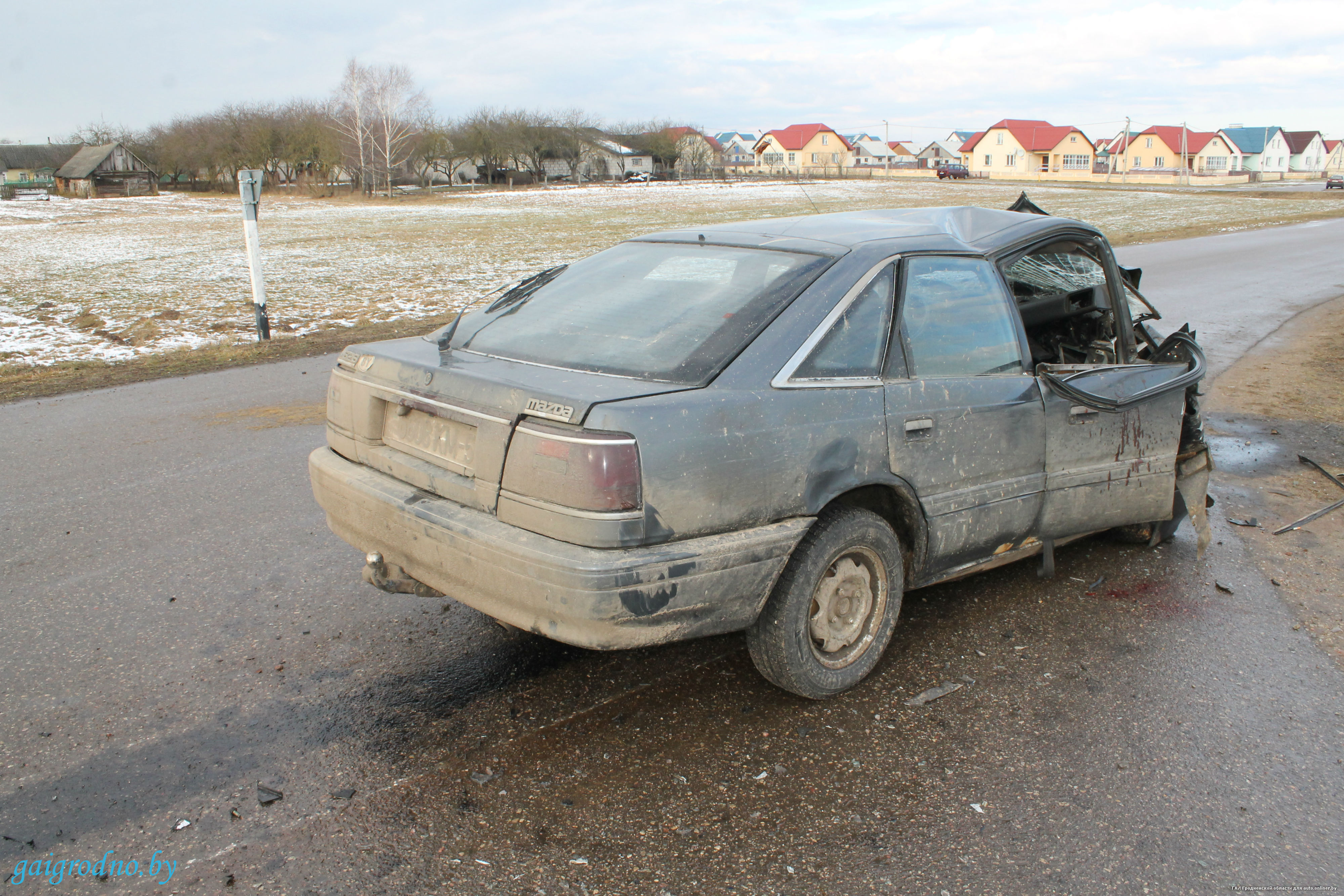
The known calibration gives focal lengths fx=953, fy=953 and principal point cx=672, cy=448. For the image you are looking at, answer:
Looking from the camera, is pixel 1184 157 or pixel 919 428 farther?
pixel 1184 157

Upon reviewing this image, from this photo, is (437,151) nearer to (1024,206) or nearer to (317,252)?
Answer: (317,252)

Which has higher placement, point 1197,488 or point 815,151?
point 815,151

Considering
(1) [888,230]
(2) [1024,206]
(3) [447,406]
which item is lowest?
(3) [447,406]

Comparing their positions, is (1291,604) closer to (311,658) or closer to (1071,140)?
(311,658)

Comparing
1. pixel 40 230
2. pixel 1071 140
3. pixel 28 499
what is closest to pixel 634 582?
pixel 28 499

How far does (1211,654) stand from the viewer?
12.0 feet

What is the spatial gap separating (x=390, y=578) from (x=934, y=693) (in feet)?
6.38

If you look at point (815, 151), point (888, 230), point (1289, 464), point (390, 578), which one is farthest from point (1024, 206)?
point (815, 151)

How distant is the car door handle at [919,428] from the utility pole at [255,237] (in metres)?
8.66

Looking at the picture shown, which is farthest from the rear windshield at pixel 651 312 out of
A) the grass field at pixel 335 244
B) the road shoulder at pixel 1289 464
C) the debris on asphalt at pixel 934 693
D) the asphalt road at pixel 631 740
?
the grass field at pixel 335 244

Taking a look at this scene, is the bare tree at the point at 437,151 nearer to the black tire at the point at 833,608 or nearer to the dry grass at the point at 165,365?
the dry grass at the point at 165,365

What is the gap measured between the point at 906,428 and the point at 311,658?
7.53 feet

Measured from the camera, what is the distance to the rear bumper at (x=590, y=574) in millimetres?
2668

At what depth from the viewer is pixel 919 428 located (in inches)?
130
